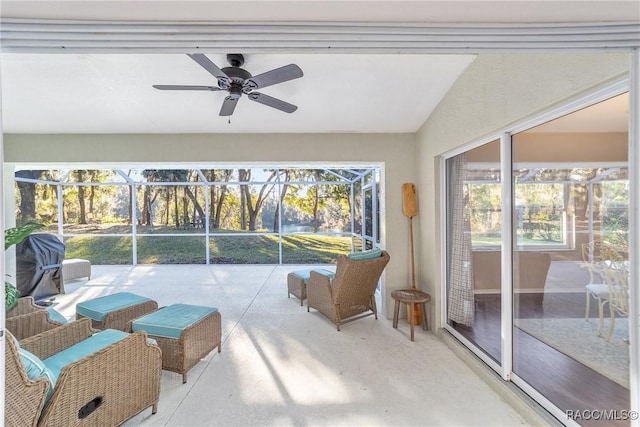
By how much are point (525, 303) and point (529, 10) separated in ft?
7.95

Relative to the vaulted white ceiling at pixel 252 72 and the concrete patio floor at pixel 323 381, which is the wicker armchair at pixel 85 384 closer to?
the concrete patio floor at pixel 323 381

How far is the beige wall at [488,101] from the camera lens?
1.56m

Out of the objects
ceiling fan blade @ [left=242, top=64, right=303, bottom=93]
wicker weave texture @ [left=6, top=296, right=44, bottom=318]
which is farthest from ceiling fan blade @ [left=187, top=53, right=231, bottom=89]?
wicker weave texture @ [left=6, top=296, right=44, bottom=318]

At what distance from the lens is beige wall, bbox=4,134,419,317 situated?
12.3 feet

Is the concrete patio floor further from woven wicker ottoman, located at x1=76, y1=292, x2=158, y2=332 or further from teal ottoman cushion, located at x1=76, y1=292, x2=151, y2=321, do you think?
teal ottoman cushion, located at x1=76, y1=292, x2=151, y2=321

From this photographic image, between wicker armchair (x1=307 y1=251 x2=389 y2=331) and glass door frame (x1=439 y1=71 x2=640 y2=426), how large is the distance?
853mm

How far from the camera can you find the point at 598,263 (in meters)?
2.07

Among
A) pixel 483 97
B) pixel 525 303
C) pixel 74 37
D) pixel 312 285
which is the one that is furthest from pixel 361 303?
pixel 74 37

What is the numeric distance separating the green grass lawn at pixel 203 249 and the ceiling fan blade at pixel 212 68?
6.52 metres

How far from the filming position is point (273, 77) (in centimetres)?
205

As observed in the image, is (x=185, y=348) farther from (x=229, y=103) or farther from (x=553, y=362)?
(x=553, y=362)

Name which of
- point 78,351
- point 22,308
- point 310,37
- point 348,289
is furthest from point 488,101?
point 22,308

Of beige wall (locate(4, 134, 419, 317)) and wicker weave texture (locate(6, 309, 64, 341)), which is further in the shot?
beige wall (locate(4, 134, 419, 317))

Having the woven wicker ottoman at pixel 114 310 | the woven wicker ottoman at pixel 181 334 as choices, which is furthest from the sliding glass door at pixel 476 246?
the woven wicker ottoman at pixel 114 310
